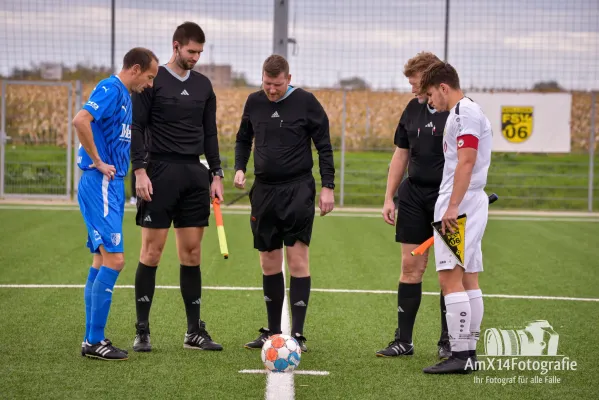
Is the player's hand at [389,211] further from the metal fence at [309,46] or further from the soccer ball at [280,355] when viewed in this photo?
the metal fence at [309,46]

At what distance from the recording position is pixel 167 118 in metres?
6.32

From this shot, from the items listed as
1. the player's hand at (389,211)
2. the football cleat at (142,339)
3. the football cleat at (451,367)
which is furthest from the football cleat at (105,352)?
the player's hand at (389,211)

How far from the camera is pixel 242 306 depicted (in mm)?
7883

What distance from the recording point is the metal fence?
59.0 ft

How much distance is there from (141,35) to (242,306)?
11.4 metres

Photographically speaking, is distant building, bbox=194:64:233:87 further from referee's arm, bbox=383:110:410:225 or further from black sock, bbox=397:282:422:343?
black sock, bbox=397:282:422:343

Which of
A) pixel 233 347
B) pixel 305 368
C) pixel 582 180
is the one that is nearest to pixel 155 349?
pixel 233 347

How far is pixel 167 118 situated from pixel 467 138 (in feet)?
6.85

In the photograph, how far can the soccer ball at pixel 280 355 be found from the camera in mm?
5598

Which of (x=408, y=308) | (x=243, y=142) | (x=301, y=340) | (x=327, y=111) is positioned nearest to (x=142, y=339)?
(x=301, y=340)

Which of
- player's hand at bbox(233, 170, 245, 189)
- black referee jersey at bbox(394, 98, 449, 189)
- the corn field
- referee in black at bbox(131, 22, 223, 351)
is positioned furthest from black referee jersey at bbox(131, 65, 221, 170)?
the corn field

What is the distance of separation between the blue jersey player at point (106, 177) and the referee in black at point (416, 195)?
176cm

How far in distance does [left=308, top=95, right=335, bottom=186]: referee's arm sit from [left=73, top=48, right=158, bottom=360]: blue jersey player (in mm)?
1170

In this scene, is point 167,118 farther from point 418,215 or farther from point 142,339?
point 418,215
